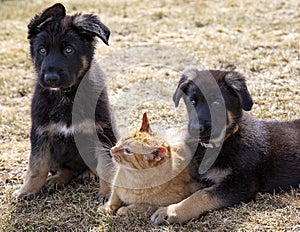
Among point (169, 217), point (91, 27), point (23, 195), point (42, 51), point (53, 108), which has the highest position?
point (91, 27)

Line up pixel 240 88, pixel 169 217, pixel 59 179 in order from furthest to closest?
pixel 59 179
pixel 240 88
pixel 169 217

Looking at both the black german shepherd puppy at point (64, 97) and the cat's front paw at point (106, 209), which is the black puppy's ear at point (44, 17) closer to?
the black german shepherd puppy at point (64, 97)

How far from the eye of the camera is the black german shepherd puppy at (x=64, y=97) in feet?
14.6

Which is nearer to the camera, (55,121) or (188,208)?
(188,208)

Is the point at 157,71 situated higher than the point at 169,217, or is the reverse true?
the point at 157,71

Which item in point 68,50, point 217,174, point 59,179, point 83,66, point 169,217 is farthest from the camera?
point 59,179

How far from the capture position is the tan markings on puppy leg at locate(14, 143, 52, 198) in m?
4.61

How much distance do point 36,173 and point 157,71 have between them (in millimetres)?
2909

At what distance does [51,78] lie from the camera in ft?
14.1

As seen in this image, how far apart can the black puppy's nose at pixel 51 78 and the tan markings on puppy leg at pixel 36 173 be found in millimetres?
600

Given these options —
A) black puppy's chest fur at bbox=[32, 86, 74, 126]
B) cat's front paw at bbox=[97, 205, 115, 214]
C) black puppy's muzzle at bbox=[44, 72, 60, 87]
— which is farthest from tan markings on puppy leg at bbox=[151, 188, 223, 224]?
Answer: black puppy's muzzle at bbox=[44, 72, 60, 87]

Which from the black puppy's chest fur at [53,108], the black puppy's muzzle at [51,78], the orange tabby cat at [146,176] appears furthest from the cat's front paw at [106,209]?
the black puppy's muzzle at [51,78]

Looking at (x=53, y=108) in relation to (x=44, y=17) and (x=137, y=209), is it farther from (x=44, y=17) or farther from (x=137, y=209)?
(x=137, y=209)

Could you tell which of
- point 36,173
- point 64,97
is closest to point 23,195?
point 36,173
